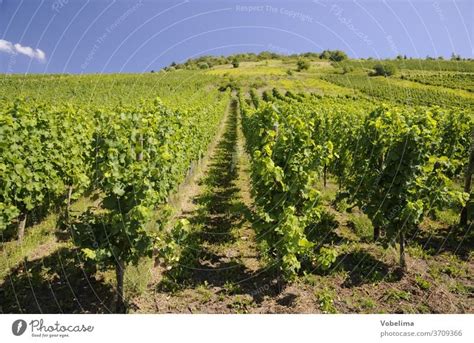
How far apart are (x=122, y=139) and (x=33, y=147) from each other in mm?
4240

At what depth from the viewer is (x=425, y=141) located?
881 cm

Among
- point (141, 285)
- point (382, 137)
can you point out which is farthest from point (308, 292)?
point (382, 137)

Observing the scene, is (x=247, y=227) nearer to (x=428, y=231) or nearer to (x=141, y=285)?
(x=141, y=285)

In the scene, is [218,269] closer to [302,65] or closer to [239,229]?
[239,229]

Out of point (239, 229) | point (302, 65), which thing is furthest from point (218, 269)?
point (302, 65)

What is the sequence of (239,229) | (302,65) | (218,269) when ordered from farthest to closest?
1. (302,65)
2. (239,229)
3. (218,269)

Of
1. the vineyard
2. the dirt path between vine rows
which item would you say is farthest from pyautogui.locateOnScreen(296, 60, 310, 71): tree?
the vineyard

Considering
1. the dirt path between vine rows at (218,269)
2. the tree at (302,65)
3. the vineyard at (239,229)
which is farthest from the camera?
the tree at (302,65)

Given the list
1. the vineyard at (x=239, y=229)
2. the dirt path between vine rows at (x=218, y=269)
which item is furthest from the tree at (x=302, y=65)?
the vineyard at (x=239, y=229)

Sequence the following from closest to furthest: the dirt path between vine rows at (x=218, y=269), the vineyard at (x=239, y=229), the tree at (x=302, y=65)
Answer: the vineyard at (x=239, y=229), the dirt path between vine rows at (x=218, y=269), the tree at (x=302, y=65)

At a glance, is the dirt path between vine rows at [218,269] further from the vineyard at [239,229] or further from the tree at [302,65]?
the tree at [302,65]

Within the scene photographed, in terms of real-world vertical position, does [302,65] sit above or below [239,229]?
above

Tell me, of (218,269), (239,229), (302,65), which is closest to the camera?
(218,269)

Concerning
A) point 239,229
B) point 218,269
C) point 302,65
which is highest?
point 302,65
